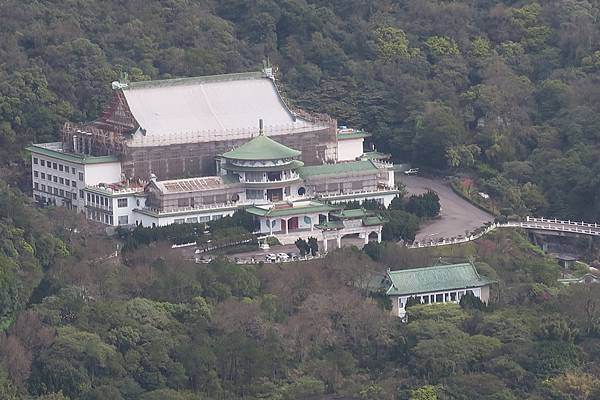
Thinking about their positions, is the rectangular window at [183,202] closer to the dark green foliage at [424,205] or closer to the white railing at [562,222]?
the dark green foliage at [424,205]

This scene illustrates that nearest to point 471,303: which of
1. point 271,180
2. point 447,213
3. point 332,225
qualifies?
point 332,225

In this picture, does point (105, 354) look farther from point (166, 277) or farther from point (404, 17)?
point (404, 17)

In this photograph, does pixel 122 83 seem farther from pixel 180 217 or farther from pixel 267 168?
pixel 180 217

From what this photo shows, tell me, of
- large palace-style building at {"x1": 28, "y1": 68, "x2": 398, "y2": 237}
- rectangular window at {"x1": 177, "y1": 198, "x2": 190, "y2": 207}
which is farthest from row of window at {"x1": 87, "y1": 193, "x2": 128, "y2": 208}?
rectangular window at {"x1": 177, "y1": 198, "x2": 190, "y2": 207}

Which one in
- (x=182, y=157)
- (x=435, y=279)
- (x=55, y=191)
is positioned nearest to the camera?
(x=435, y=279)

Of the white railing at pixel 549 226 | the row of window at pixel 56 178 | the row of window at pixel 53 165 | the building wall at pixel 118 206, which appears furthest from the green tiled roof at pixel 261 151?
the white railing at pixel 549 226

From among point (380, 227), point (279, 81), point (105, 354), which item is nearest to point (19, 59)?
point (279, 81)
